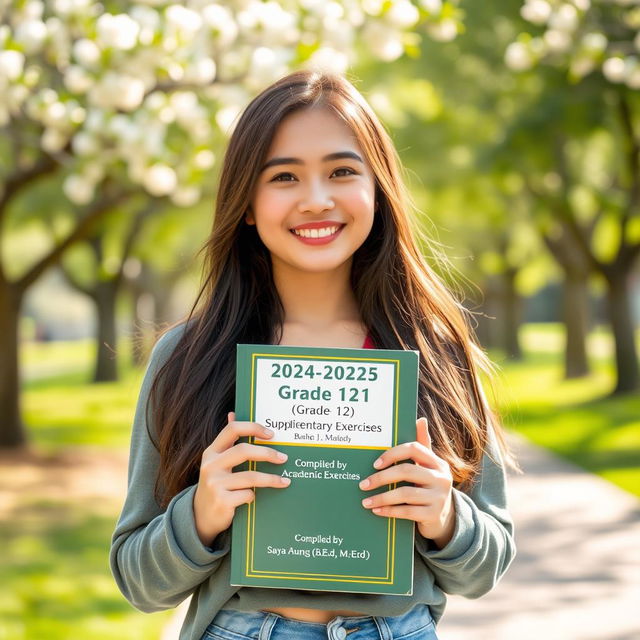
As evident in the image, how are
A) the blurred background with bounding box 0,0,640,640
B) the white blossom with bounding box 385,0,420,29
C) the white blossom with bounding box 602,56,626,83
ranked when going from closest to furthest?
the white blossom with bounding box 385,0,420,29 < the blurred background with bounding box 0,0,640,640 < the white blossom with bounding box 602,56,626,83

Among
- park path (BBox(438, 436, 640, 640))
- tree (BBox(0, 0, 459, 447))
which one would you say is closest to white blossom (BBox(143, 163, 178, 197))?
tree (BBox(0, 0, 459, 447))

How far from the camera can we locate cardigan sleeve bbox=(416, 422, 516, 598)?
7.10ft

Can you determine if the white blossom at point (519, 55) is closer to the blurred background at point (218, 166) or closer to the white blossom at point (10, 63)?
the blurred background at point (218, 166)

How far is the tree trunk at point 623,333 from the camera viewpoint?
16.7 m

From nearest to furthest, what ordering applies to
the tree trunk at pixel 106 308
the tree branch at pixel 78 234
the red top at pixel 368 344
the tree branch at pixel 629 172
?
the red top at pixel 368 344 < the tree branch at pixel 78 234 < the tree branch at pixel 629 172 < the tree trunk at pixel 106 308

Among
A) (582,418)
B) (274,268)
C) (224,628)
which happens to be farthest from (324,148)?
(582,418)

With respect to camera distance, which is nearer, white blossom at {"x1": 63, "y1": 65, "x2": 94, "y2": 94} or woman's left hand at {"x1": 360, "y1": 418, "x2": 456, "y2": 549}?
woman's left hand at {"x1": 360, "y1": 418, "x2": 456, "y2": 549}

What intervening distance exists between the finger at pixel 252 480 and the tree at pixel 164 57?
4.46m

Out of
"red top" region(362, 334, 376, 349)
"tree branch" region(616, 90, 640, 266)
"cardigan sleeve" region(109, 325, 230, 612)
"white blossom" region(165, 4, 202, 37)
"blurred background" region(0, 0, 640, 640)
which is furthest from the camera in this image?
"tree branch" region(616, 90, 640, 266)

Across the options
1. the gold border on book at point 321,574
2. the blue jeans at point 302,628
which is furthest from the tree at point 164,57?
the blue jeans at point 302,628

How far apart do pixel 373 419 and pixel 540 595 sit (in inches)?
183

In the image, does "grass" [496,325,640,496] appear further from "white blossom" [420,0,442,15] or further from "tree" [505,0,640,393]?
"white blossom" [420,0,442,15]

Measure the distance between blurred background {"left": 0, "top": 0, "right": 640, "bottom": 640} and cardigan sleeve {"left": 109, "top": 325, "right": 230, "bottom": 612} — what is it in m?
0.49

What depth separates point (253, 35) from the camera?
6.79m
